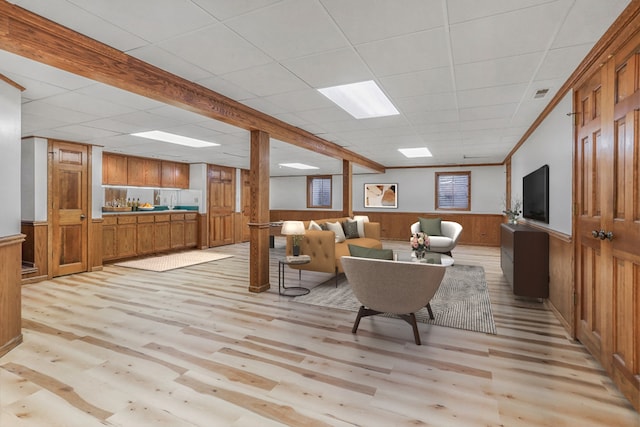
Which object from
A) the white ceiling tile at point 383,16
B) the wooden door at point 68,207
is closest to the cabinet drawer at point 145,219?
the wooden door at point 68,207

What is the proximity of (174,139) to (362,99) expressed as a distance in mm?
3667

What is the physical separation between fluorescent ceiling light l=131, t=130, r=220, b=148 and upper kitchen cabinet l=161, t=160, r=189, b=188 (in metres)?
2.61

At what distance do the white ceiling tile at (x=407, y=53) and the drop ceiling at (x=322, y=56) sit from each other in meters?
0.01

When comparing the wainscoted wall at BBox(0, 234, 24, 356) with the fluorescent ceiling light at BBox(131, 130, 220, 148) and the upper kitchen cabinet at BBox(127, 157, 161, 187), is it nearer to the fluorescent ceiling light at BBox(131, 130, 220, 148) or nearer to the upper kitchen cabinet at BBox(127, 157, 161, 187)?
the fluorescent ceiling light at BBox(131, 130, 220, 148)

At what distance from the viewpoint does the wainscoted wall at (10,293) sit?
270cm

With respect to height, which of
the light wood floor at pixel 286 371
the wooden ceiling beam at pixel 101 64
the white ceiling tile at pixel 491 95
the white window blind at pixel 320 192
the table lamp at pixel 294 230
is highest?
the white ceiling tile at pixel 491 95

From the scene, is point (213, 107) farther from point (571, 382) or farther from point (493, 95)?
point (571, 382)

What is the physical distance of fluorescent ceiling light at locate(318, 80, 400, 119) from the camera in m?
3.43

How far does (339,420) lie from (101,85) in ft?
11.5

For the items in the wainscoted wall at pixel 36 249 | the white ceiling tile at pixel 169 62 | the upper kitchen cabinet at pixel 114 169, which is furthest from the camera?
the upper kitchen cabinet at pixel 114 169

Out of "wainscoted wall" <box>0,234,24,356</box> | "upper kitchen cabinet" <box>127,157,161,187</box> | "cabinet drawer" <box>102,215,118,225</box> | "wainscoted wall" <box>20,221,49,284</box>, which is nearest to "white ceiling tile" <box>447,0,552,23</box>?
"wainscoted wall" <box>0,234,24,356</box>

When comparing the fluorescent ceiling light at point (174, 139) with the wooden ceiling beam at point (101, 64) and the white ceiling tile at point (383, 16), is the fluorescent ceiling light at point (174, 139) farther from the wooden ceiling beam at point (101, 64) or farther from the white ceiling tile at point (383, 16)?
the white ceiling tile at point (383, 16)

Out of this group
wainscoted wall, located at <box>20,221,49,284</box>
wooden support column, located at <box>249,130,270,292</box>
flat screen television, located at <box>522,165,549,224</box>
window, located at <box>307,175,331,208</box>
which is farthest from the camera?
window, located at <box>307,175,331,208</box>

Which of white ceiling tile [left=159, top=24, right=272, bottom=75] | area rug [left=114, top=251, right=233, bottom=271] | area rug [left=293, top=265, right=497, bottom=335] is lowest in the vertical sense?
area rug [left=293, top=265, right=497, bottom=335]
